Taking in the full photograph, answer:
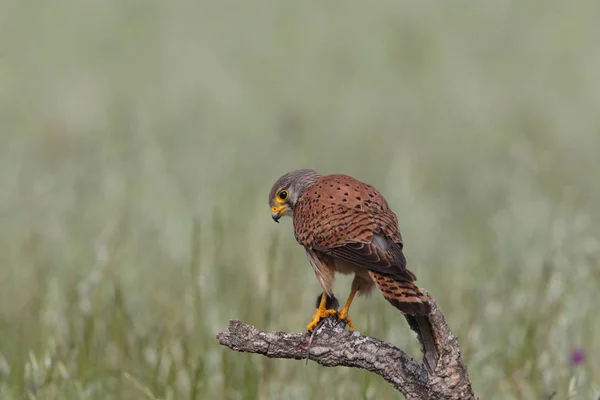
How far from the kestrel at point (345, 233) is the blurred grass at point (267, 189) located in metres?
0.45

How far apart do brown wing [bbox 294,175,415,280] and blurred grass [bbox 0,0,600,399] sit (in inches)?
24.6

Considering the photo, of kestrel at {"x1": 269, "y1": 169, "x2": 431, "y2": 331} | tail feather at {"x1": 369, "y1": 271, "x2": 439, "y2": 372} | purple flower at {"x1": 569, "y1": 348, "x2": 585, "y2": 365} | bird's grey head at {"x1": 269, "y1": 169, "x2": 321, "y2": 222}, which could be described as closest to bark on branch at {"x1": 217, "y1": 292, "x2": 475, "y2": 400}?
tail feather at {"x1": 369, "y1": 271, "x2": 439, "y2": 372}

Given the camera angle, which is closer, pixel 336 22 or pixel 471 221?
pixel 471 221

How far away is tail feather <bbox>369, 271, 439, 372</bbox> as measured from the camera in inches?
138

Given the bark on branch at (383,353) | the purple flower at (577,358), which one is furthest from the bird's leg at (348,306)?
the purple flower at (577,358)

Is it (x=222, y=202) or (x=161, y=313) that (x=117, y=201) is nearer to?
(x=222, y=202)

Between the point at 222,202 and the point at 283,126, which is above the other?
the point at 283,126

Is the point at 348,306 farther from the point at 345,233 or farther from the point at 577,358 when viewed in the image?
the point at 577,358

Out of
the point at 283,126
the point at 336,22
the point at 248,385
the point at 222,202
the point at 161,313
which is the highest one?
the point at 336,22

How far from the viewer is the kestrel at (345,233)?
12.8 feet

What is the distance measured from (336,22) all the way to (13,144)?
6.17m

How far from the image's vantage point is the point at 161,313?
6805mm

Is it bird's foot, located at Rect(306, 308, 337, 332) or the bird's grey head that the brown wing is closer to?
the bird's grey head

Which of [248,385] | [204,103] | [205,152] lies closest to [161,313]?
[248,385]
